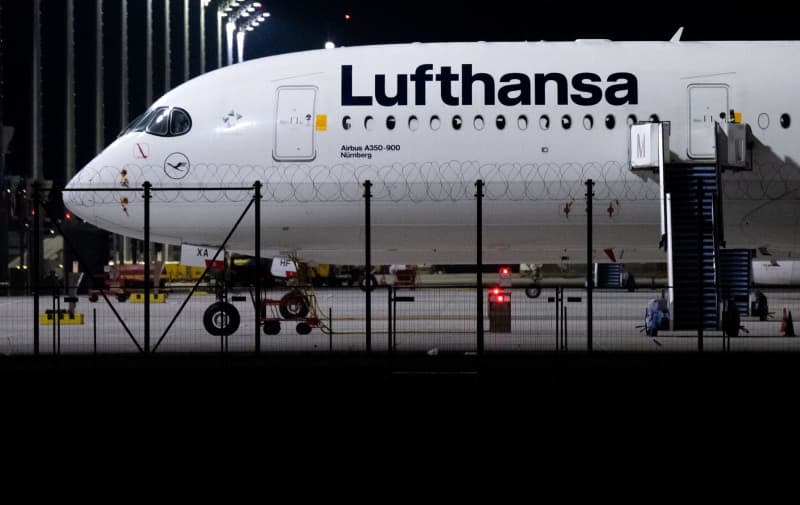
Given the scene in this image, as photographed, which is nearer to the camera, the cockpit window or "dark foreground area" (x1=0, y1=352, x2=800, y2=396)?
"dark foreground area" (x1=0, y1=352, x2=800, y2=396)

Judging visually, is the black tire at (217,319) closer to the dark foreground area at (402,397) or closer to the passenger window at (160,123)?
the passenger window at (160,123)

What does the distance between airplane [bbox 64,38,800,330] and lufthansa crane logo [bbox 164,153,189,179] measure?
24mm

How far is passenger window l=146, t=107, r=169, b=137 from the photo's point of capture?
20297mm

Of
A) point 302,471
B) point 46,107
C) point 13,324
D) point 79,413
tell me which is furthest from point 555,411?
point 46,107

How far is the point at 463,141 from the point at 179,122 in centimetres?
499

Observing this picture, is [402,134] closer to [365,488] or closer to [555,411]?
[555,411]

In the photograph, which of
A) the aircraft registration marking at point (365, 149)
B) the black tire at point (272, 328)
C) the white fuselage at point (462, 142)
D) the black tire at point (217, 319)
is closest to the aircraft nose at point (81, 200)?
the white fuselage at point (462, 142)

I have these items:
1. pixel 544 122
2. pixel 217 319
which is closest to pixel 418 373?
pixel 544 122

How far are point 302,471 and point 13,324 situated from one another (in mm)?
19970

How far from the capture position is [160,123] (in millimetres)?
20375

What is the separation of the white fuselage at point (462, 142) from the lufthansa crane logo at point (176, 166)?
24mm

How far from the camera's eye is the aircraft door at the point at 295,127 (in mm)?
19766

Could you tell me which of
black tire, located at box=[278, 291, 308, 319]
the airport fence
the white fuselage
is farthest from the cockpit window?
black tire, located at box=[278, 291, 308, 319]

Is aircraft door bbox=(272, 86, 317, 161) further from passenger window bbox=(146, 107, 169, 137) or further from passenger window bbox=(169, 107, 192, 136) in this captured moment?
passenger window bbox=(146, 107, 169, 137)
